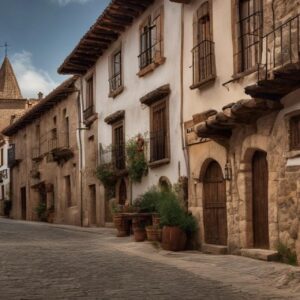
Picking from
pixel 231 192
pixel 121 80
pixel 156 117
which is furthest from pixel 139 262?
pixel 121 80

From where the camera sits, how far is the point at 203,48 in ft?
48.8

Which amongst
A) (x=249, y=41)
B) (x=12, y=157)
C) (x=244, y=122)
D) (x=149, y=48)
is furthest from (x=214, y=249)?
(x=12, y=157)

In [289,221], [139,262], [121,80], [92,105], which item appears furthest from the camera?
[92,105]

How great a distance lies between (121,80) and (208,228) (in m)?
8.49

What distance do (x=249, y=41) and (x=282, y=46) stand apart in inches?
108

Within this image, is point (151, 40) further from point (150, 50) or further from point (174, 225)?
point (174, 225)

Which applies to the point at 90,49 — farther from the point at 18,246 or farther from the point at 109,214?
the point at 18,246

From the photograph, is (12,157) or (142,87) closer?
(142,87)

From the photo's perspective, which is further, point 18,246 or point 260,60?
point 18,246

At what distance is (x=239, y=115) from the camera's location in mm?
11789

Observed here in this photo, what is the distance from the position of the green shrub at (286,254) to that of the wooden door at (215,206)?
248 cm

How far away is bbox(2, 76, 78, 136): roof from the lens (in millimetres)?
27047

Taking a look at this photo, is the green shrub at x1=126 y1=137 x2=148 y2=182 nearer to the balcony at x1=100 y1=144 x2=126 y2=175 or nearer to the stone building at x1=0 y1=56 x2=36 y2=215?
the balcony at x1=100 y1=144 x2=126 y2=175

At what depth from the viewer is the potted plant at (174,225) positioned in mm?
14008
